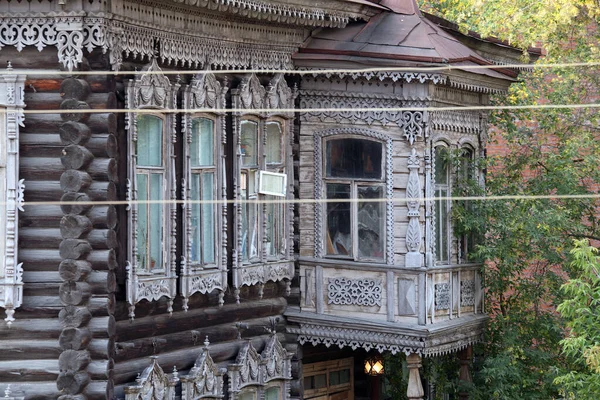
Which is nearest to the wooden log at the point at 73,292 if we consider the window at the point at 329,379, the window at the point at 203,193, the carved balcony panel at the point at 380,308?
the window at the point at 203,193

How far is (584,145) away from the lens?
20.2 metres

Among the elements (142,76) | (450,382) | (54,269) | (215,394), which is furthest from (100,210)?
(450,382)

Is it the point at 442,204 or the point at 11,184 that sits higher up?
the point at 11,184

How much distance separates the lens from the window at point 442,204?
17547 mm

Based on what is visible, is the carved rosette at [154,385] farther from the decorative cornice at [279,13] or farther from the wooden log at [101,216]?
the decorative cornice at [279,13]

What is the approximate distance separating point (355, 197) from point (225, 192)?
2.27 metres

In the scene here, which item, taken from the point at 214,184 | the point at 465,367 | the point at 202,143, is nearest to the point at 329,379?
the point at 465,367

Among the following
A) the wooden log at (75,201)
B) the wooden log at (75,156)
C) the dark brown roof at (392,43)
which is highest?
the dark brown roof at (392,43)

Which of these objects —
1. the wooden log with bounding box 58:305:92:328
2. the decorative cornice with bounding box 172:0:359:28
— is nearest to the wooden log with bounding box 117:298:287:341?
the wooden log with bounding box 58:305:92:328

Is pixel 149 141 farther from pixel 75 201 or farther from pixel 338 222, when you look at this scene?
pixel 338 222

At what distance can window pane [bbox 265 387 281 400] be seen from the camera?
56.1ft

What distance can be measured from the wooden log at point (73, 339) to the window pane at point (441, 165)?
638 centimetres

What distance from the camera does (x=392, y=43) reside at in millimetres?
16984

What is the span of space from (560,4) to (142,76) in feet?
28.6
